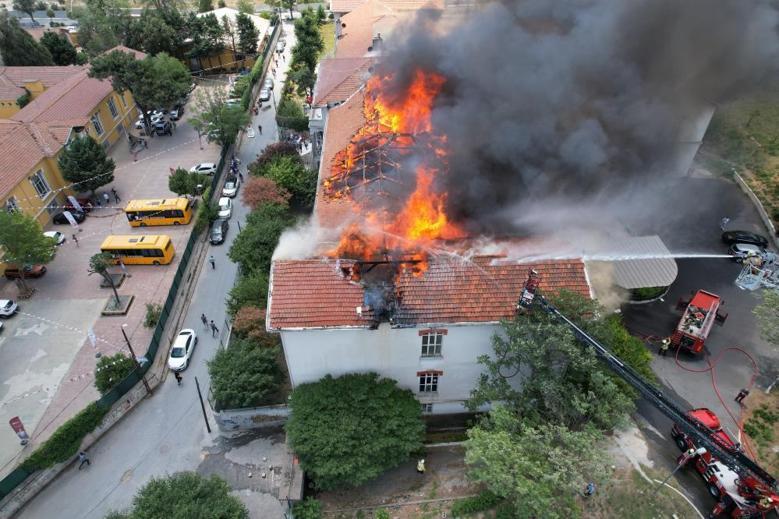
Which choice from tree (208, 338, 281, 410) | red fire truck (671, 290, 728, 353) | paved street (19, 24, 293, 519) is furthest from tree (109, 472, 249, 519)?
red fire truck (671, 290, 728, 353)

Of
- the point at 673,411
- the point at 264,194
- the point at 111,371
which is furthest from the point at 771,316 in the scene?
the point at 111,371

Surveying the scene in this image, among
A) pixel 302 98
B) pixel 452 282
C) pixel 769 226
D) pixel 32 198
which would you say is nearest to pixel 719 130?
pixel 769 226

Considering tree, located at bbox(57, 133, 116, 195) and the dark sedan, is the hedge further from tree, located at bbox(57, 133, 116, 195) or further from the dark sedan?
the dark sedan

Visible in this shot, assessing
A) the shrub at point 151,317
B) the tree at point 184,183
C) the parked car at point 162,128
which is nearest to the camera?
the shrub at point 151,317

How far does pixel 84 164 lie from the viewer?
31562mm

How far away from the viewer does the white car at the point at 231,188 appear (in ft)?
111

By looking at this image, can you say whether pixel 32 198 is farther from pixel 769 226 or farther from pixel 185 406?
pixel 769 226

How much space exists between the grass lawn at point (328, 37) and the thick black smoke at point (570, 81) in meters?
33.4

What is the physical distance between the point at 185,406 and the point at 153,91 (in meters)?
26.0


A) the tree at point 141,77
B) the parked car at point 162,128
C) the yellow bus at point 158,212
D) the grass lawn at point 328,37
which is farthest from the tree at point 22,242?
the grass lawn at point 328,37

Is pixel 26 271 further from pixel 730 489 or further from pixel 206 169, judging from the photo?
pixel 730 489

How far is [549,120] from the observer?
1950cm

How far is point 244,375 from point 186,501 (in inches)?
201

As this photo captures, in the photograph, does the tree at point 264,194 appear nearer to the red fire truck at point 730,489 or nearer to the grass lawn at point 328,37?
the red fire truck at point 730,489
